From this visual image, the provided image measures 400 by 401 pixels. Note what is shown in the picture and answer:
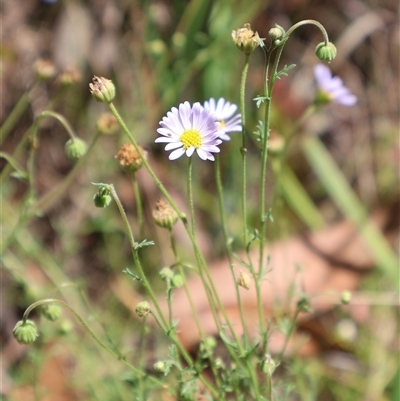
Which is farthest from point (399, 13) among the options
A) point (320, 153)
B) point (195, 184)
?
point (195, 184)

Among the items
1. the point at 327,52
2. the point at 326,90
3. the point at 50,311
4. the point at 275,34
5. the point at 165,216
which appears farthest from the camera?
the point at 326,90

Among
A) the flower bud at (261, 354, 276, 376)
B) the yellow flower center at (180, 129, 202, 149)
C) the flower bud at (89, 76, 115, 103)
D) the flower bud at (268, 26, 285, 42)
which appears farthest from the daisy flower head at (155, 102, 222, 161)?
the flower bud at (261, 354, 276, 376)

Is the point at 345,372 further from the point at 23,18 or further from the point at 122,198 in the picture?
the point at 23,18

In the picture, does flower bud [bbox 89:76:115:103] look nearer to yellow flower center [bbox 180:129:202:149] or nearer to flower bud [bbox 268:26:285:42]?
yellow flower center [bbox 180:129:202:149]

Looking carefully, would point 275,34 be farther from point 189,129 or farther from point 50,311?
point 50,311

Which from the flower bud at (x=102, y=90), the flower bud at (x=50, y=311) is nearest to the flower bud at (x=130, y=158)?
the flower bud at (x=102, y=90)

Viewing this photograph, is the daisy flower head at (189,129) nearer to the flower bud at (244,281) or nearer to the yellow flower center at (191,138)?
the yellow flower center at (191,138)

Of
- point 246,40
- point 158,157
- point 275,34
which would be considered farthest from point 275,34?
point 158,157
